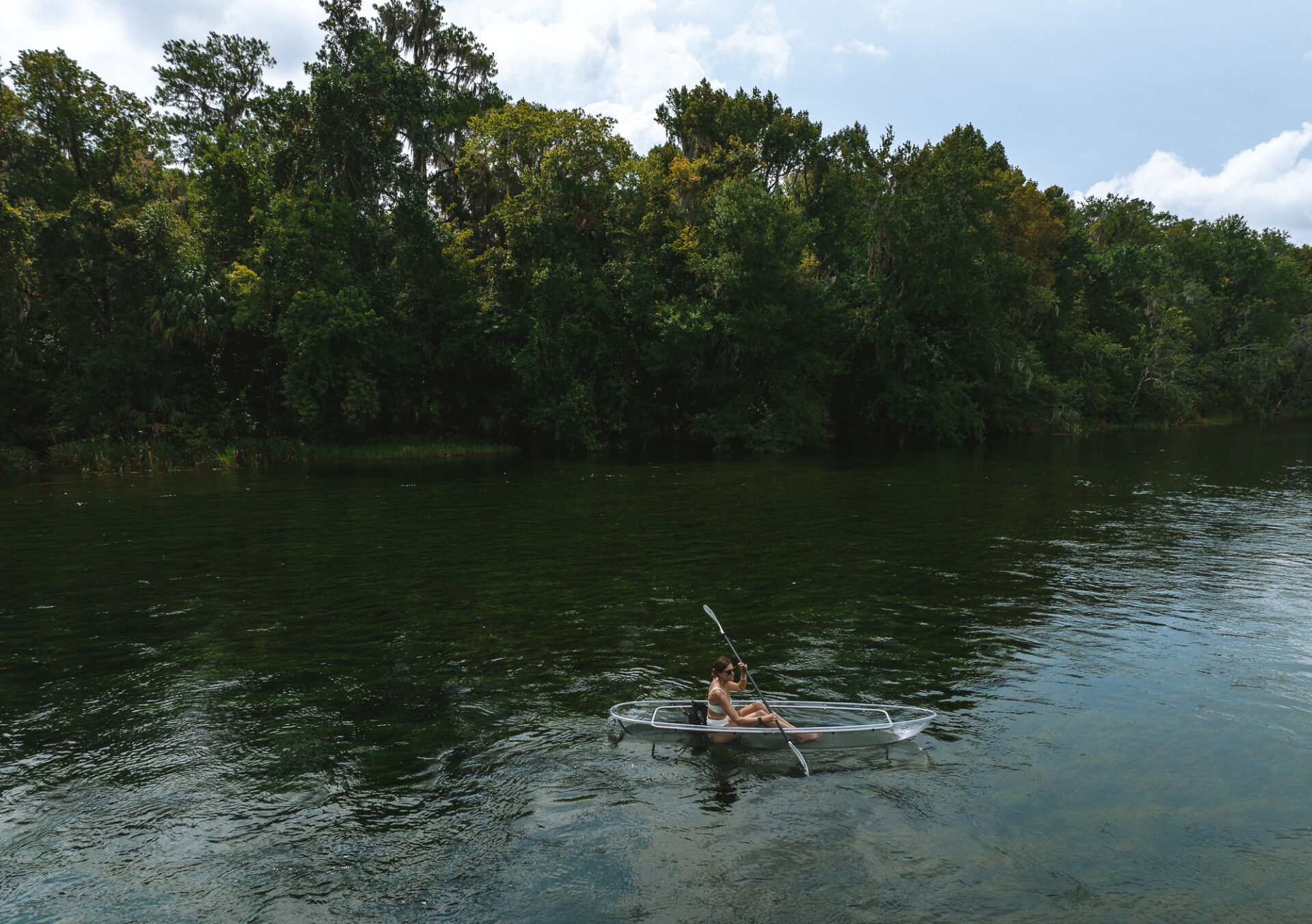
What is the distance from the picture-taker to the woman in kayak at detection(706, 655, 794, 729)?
27.8 ft

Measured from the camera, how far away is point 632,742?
343 inches

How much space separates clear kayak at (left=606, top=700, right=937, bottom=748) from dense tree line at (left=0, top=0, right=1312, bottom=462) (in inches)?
1275

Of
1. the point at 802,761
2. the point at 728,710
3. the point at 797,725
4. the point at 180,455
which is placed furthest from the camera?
the point at 180,455

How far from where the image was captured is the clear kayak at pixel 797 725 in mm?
8242

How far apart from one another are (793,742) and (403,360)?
37024 mm

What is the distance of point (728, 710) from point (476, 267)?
130 feet

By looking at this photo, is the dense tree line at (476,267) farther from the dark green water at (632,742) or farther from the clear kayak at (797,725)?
the clear kayak at (797,725)

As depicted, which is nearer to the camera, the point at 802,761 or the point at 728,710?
the point at 802,761

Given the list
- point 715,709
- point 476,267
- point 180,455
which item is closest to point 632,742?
point 715,709

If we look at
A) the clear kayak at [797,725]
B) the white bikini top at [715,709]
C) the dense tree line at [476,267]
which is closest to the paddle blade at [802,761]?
the clear kayak at [797,725]

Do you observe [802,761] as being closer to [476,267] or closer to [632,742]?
[632,742]

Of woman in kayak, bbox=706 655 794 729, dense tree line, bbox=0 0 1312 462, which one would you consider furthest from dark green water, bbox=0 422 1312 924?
dense tree line, bbox=0 0 1312 462

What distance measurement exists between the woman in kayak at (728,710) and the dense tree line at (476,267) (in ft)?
107

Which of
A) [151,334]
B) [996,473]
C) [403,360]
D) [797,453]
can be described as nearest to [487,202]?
[403,360]
